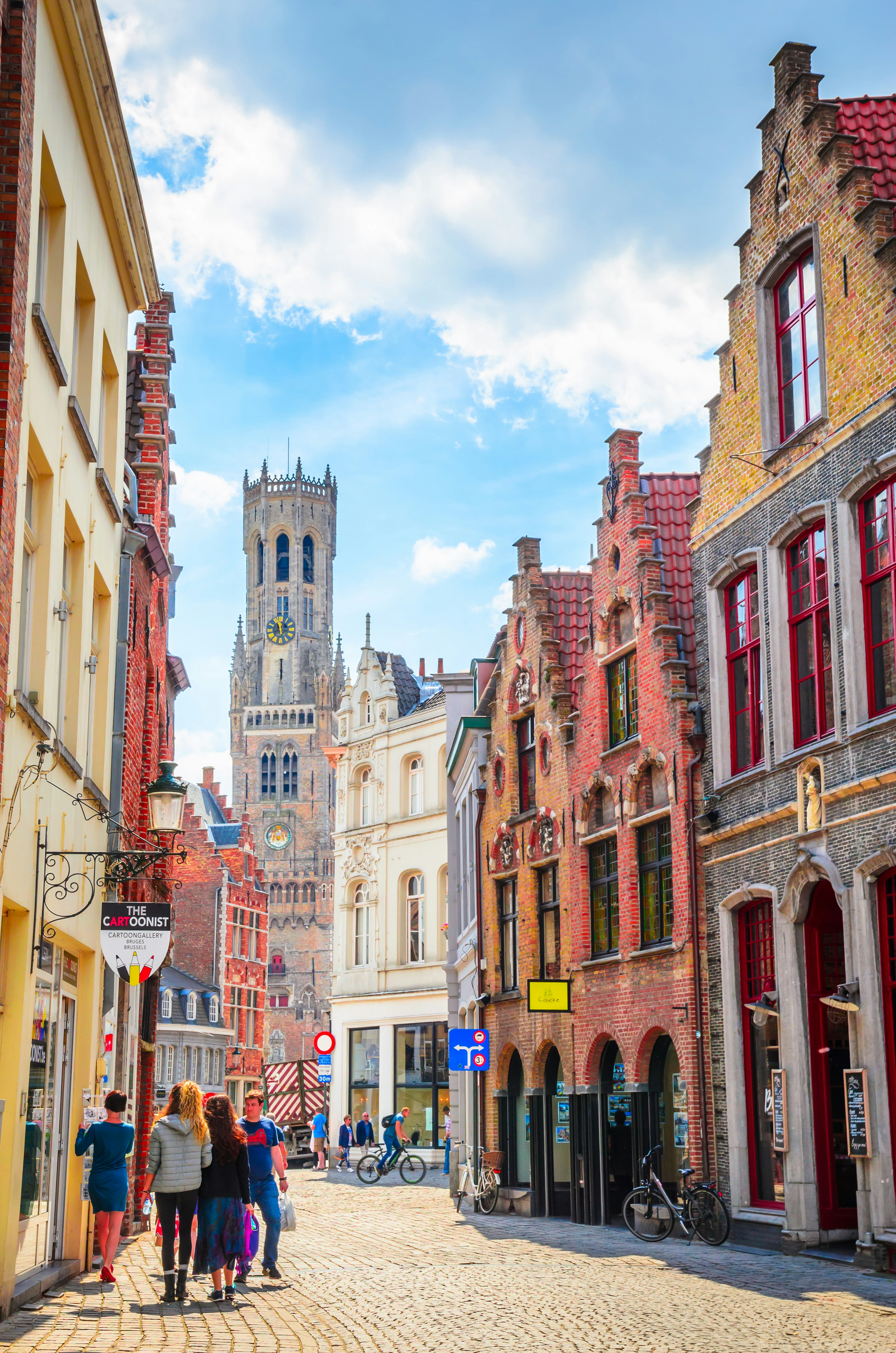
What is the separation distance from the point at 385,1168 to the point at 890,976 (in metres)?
20.6

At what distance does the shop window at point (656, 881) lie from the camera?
67.1ft

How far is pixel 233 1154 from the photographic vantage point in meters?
12.4

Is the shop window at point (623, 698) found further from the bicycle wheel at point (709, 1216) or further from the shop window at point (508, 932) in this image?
the bicycle wheel at point (709, 1216)

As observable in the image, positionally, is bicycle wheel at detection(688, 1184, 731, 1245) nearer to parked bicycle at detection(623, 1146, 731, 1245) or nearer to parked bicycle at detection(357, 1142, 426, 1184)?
parked bicycle at detection(623, 1146, 731, 1245)

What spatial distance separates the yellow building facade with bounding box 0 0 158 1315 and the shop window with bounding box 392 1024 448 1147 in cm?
2984

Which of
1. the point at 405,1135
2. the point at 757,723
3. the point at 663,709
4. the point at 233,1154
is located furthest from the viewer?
the point at 405,1135

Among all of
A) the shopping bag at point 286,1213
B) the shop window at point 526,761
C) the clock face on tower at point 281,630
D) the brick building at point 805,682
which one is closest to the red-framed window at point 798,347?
the brick building at point 805,682

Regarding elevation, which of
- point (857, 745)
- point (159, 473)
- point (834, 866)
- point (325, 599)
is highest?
point (325, 599)

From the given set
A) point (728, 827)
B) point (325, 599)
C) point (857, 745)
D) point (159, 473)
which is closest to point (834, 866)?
point (857, 745)

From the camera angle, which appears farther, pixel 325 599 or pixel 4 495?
pixel 325 599

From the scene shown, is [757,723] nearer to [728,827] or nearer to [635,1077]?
[728,827]

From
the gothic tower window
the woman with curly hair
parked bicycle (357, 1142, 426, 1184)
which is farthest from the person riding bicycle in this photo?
the gothic tower window

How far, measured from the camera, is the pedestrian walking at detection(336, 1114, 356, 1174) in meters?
44.3

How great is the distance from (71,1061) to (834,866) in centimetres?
764
